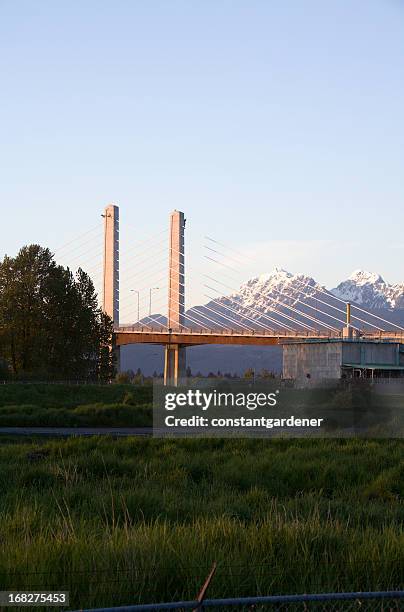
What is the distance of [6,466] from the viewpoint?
21250mm

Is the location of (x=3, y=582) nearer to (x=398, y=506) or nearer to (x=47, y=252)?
(x=398, y=506)

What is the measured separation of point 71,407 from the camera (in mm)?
56812

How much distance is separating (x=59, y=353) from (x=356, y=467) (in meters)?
51.4

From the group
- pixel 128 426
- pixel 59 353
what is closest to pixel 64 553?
pixel 128 426

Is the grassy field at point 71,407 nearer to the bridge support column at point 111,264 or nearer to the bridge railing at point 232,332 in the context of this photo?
the bridge support column at point 111,264

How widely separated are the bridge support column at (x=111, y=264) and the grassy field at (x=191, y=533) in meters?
78.3

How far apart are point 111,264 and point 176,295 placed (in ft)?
28.9

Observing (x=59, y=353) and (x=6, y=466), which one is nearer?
(x=6, y=466)

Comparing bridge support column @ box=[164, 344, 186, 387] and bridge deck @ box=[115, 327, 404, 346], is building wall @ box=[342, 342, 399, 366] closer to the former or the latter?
bridge deck @ box=[115, 327, 404, 346]

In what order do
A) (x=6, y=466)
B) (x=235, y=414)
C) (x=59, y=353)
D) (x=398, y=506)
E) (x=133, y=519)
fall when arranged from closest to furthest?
(x=133, y=519), (x=398, y=506), (x=6, y=466), (x=235, y=414), (x=59, y=353)

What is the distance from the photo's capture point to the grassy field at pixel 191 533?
30.7 feet

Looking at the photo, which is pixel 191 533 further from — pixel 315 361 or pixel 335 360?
pixel 315 361

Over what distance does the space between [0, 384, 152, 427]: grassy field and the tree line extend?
6.90m

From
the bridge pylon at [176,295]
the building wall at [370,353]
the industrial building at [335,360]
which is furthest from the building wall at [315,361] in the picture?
the bridge pylon at [176,295]
